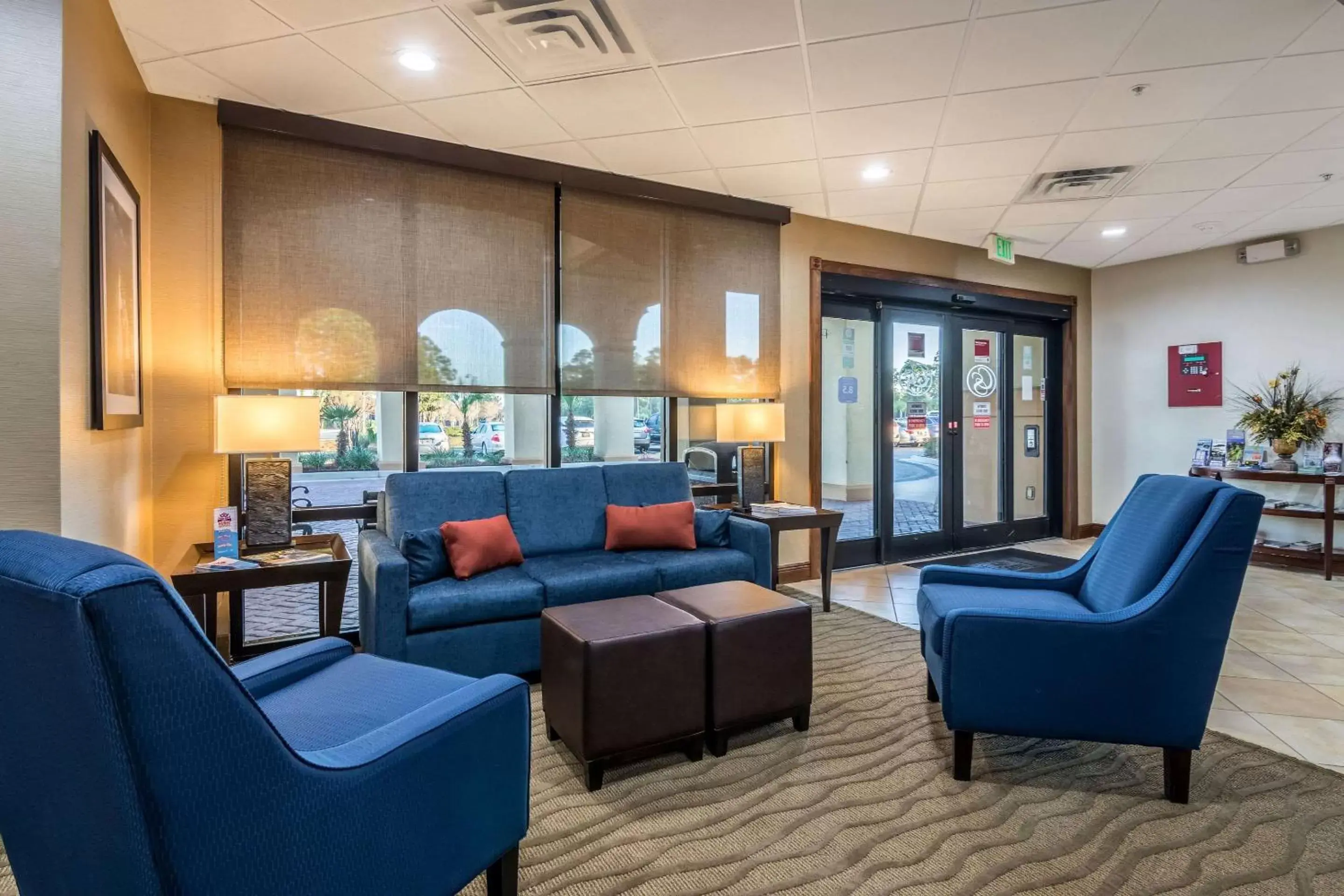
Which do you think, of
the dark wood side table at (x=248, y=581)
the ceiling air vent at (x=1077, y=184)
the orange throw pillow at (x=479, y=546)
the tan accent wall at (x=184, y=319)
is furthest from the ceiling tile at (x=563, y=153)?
the ceiling air vent at (x=1077, y=184)

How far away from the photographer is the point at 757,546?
383 cm

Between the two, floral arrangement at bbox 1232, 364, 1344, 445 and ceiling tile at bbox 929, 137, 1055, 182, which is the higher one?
ceiling tile at bbox 929, 137, 1055, 182

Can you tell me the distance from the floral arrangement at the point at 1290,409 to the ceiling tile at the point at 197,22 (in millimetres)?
7145

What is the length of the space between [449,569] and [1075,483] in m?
6.24

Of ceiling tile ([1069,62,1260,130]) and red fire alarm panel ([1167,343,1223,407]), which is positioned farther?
red fire alarm panel ([1167,343,1223,407])

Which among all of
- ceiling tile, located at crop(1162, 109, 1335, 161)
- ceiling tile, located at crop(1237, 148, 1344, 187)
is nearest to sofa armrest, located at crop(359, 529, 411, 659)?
ceiling tile, located at crop(1162, 109, 1335, 161)

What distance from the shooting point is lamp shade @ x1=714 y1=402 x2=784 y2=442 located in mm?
4430

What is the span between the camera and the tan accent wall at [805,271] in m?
5.10

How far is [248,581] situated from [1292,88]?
5.13 metres

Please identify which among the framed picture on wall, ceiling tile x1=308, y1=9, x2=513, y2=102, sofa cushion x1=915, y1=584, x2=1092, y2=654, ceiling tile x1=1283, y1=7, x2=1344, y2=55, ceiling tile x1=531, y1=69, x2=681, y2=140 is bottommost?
sofa cushion x1=915, y1=584, x2=1092, y2=654

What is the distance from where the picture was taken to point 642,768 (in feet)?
7.84

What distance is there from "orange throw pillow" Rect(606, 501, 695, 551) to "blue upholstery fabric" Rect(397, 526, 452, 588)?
3.18 ft

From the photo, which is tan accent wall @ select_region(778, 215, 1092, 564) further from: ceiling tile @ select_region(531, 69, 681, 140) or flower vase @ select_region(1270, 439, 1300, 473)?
flower vase @ select_region(1270, 439, 1300, 473)

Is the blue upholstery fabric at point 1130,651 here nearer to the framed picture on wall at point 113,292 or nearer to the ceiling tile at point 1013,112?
the ceiling tile at point 1013,112
